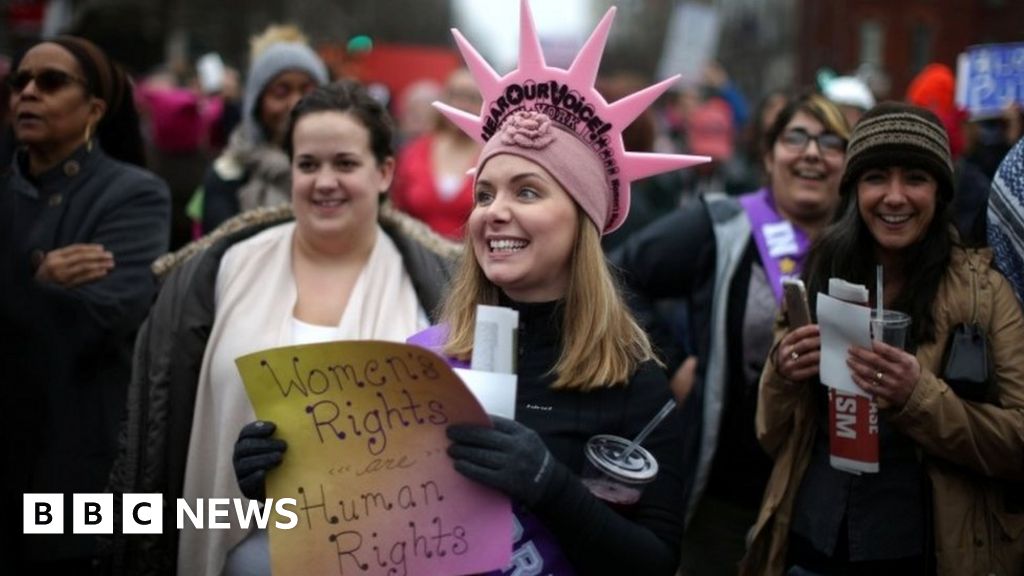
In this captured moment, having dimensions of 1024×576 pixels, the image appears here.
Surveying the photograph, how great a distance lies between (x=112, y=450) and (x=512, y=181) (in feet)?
7.20

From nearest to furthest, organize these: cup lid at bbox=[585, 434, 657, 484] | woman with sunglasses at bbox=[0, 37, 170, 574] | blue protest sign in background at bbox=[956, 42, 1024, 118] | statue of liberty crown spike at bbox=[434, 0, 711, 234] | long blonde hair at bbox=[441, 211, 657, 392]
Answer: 1. cup lid at bbox=[585, 434, 657, 484]
2. long blonde hair at bbox=[441, 211, 657, 392]
3. statue of liberty crown spike at bbox=[434, 0, 711, 234]
4. woman with sunglasses at bbox=[0, 37, 170, 574]
5. blue protest sign in background at bbox=[956, 42, 1024, 118]

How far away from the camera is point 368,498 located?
272 centimetres

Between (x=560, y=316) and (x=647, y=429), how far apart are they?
1.23ft

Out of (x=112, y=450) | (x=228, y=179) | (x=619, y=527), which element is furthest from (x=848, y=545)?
(x=228, y=179)

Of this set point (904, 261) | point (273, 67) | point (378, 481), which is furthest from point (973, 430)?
point (273, 67)

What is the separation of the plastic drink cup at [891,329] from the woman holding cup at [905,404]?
4 cm

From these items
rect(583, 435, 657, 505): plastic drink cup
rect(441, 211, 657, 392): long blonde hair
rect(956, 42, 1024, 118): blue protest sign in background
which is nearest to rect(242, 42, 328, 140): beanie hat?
rect(441, 211, 657, 392): long blonde hair

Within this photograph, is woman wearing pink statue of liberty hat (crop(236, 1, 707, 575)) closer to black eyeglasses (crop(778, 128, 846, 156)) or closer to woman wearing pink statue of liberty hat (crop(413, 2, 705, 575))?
woman wearing pink statue of liberty hat (crop(413, 2, 705, 575))

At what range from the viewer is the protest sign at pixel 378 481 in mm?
2688

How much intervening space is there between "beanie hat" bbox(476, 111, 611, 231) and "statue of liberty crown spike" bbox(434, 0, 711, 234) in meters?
0.05

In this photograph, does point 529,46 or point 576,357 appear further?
point 529,46

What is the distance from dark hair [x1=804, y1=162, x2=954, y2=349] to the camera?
135 inches

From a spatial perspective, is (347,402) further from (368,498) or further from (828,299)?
(828,299)

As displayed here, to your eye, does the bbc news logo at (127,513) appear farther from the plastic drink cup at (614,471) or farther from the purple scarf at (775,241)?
the purple scarf at (775,241)
